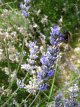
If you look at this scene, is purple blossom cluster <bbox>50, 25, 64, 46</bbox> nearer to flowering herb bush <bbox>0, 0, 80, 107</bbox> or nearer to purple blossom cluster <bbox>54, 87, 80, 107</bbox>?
purple blossom cluster <bbox>54, 87, 80, 107</bbox>

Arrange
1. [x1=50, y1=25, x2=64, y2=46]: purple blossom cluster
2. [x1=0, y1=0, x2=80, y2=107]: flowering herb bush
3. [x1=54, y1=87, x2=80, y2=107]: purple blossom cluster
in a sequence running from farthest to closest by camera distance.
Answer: [x1=0, y1=0, x2=80, y2=107]: flowering herb bush < [x1=54, y1=87, x2=80, y2=107]: purple blossom cluster < [x1=50, y1=25, x2=64, y2=46]: purple blossom cluster

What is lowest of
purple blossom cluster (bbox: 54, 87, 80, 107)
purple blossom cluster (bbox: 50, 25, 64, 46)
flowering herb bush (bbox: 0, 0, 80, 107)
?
purple blossom cluster (bbox: 54, 87, 80, 107)

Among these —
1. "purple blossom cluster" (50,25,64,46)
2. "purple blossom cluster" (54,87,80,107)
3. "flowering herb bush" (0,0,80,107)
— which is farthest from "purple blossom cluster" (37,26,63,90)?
"flowering herb bush" (0,0,80,107)

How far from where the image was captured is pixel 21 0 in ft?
14.4

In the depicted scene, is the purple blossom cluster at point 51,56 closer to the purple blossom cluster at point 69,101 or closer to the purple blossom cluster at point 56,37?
the purple blossom cluster at point 56,37

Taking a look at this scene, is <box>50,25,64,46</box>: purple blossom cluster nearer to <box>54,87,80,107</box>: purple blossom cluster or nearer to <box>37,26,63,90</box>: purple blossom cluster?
<box>37,26,63,90</box>: purple blossom cluster

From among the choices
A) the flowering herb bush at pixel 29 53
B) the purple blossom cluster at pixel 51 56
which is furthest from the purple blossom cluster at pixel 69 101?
the flowering herb bush at pixel 29 53

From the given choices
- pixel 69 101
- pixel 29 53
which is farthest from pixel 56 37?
pixel 29 53

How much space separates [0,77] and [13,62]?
0.20 m

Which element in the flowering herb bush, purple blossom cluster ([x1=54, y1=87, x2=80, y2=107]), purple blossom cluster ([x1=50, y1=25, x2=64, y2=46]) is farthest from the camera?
the flowering herb bush

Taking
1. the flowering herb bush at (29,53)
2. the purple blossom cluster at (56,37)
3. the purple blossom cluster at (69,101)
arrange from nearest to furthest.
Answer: the purple blossom cluster at (56,37)
the purple blossom cluster at (69,101)
the flowering herb bush at (29,53)

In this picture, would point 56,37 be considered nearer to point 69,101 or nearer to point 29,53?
point 69,101

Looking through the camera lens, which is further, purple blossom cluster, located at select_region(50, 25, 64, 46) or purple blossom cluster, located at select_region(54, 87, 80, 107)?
purple blossom cluster, located at select_region(54, 87, 80, 107)

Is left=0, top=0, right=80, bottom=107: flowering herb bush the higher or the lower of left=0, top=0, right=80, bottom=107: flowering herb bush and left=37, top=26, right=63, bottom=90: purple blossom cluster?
the higher
